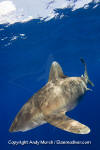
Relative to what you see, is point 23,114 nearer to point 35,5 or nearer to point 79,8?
point 35,5

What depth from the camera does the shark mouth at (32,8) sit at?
17541 millimetres

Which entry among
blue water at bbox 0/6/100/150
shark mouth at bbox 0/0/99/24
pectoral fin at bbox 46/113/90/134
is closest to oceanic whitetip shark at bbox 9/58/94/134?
pectoral fin at bbox 46/113/90/134

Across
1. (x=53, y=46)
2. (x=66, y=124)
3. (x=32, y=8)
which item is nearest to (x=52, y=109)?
(x=66, y=124)

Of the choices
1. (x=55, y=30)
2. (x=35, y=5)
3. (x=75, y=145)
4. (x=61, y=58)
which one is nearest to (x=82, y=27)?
(x=55, y=30)

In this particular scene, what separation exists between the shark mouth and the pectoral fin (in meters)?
14.9

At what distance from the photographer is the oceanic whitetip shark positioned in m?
4.12

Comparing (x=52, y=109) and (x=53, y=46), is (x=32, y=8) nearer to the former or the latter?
(x=53, y=46)

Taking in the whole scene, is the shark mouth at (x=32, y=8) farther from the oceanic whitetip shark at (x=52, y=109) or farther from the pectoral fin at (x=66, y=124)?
the pectoral fin at (x=66, y=124)

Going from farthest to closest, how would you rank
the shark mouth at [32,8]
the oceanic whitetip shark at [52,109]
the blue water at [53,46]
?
the blue water at [53,46] < the shark mouth at [32,8] < the oceanic whitetip shark at [52,109]

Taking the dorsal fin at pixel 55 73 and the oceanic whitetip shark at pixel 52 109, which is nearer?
the oceanic whitetip shark at pixel 52 109

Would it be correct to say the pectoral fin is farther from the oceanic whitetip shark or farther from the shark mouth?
the shark mouth

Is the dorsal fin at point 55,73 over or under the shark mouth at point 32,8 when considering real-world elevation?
under

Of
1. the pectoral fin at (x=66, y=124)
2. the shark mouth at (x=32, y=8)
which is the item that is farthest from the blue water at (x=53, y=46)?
the pectoral fin at (x=66, y=124)

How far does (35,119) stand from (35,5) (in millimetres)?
16479
